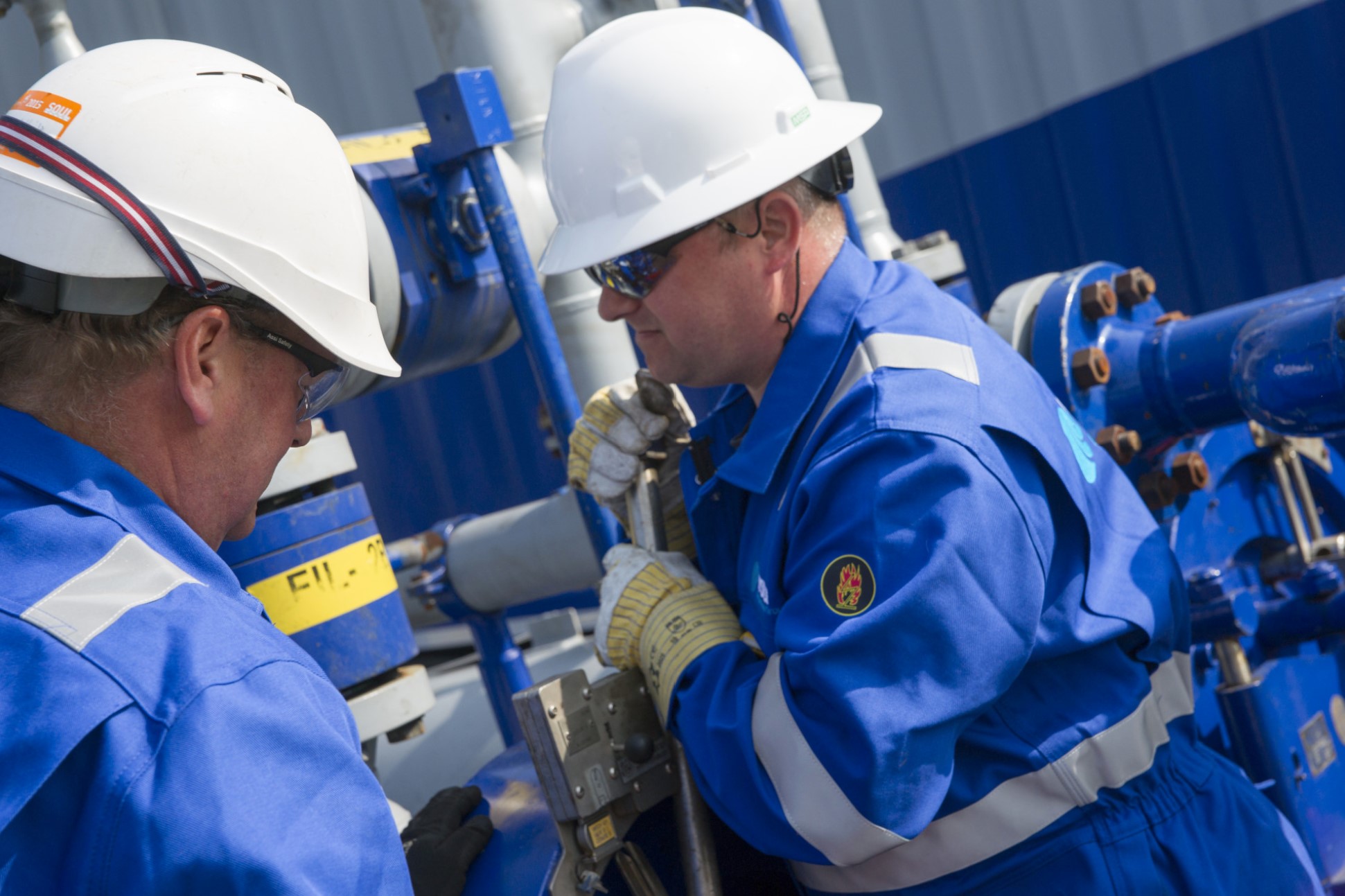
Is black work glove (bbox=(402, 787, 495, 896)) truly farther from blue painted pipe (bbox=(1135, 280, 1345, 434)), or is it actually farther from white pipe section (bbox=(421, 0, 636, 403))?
blue painted pipe (bbox=(1135, 280, 1345, 434))

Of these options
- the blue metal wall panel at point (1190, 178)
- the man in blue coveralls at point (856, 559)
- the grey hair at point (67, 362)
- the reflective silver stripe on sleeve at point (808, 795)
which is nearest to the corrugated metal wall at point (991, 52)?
the blue metal wall panel at point (1190, 178)

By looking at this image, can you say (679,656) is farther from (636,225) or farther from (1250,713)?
(1250,713)

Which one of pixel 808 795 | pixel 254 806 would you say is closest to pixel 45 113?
pixel 254 806

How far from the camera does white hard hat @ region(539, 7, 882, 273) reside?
1.45m

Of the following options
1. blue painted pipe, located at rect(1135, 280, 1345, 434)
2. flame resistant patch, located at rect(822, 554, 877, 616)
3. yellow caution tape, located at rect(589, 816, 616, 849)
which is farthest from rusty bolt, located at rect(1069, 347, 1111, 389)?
yellow caution tape, located at rect(589, 816, 616, 849)

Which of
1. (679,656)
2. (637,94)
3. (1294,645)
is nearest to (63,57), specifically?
(637,94)

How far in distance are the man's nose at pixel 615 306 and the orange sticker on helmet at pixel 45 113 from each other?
74cm

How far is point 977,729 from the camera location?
1271mm

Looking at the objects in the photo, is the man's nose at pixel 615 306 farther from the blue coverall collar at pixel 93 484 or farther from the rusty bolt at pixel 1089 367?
the rusty bolt at pixel 1089 367

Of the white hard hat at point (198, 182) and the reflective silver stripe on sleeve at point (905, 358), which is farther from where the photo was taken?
the reflective silver stripe on sleeve at point (905, 358)

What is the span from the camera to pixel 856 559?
120 centimetres

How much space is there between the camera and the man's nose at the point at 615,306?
1.55m

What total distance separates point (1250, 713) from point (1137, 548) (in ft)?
2.07

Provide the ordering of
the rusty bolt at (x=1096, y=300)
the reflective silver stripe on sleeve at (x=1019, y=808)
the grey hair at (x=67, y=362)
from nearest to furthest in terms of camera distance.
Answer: the grey hair at (x=67, y=362) → the reflective silver stripe on sleeve at (x=1019, y=808) → the rusty bolt at (x=1096, y=300)
